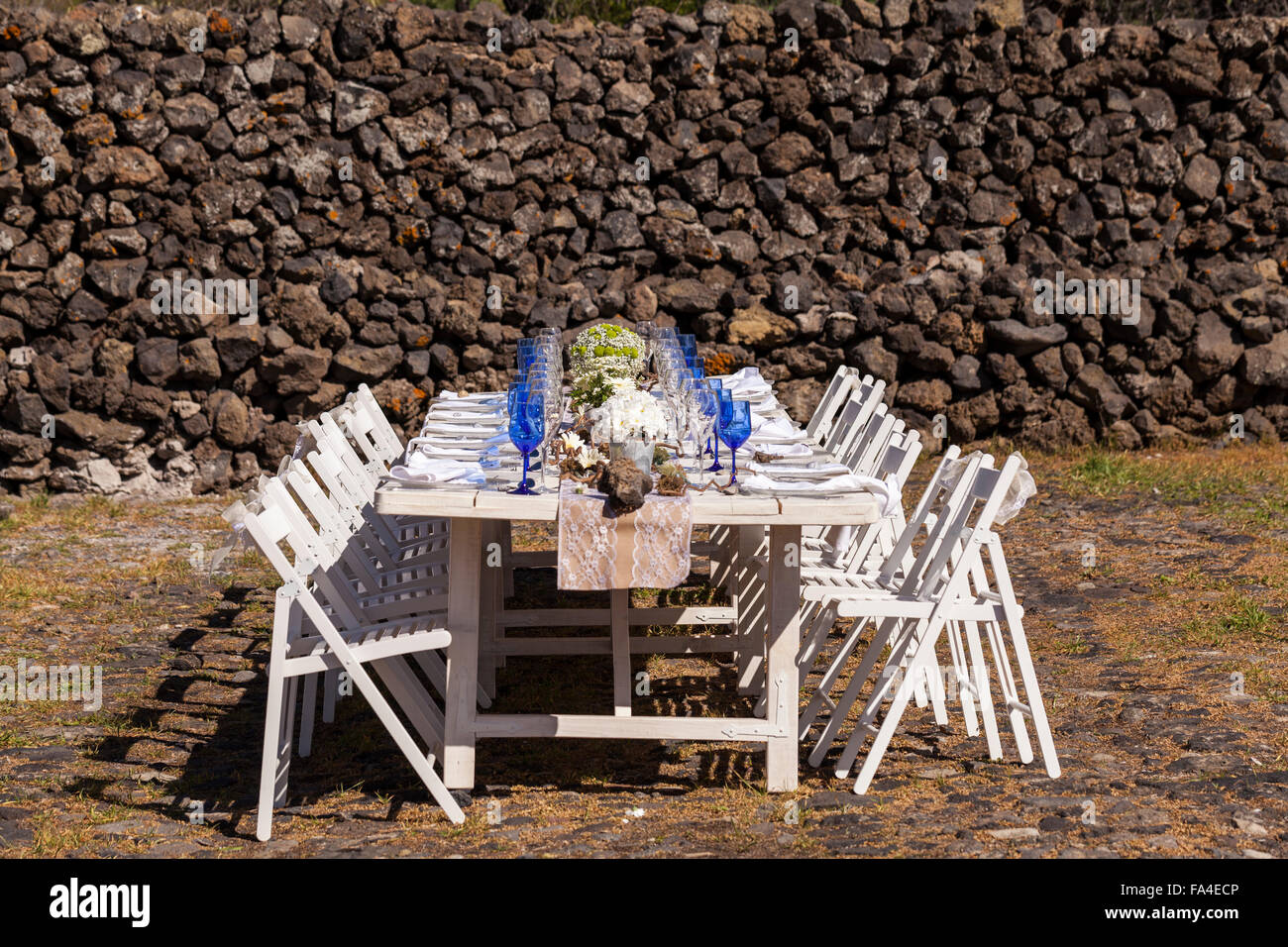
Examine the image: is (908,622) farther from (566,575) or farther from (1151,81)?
(1151,81)

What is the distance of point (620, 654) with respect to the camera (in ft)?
14.5

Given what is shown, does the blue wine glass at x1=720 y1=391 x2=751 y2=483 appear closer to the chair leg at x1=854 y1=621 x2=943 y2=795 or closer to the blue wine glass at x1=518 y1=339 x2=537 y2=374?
the chair leg at x1=854 y1=621 x2=943 y2=795

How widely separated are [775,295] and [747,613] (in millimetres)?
4073

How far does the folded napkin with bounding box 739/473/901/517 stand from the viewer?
158 inches

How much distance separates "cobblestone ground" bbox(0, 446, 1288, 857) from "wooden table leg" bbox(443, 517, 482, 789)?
0.14m

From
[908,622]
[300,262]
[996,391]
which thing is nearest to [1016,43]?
[996,391]

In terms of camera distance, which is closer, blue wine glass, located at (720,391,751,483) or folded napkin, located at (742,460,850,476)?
blue wine glass, located at (720,391,751,483)

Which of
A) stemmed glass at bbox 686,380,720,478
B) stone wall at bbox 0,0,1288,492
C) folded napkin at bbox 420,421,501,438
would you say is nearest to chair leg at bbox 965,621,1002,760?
stemmed glass at bbox 686,380,720,478

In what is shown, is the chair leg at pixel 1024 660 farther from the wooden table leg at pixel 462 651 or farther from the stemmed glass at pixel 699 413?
the wooden table leg at pixel 462 651

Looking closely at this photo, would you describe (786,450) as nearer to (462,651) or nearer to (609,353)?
(609,353)

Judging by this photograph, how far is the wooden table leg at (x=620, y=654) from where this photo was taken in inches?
167

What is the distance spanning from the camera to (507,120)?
8680mm

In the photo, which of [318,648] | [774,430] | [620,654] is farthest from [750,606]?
[318,648]

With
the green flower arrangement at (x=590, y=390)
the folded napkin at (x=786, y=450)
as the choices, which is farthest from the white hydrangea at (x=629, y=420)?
the green flower arrangement at (x=590, y=390)
